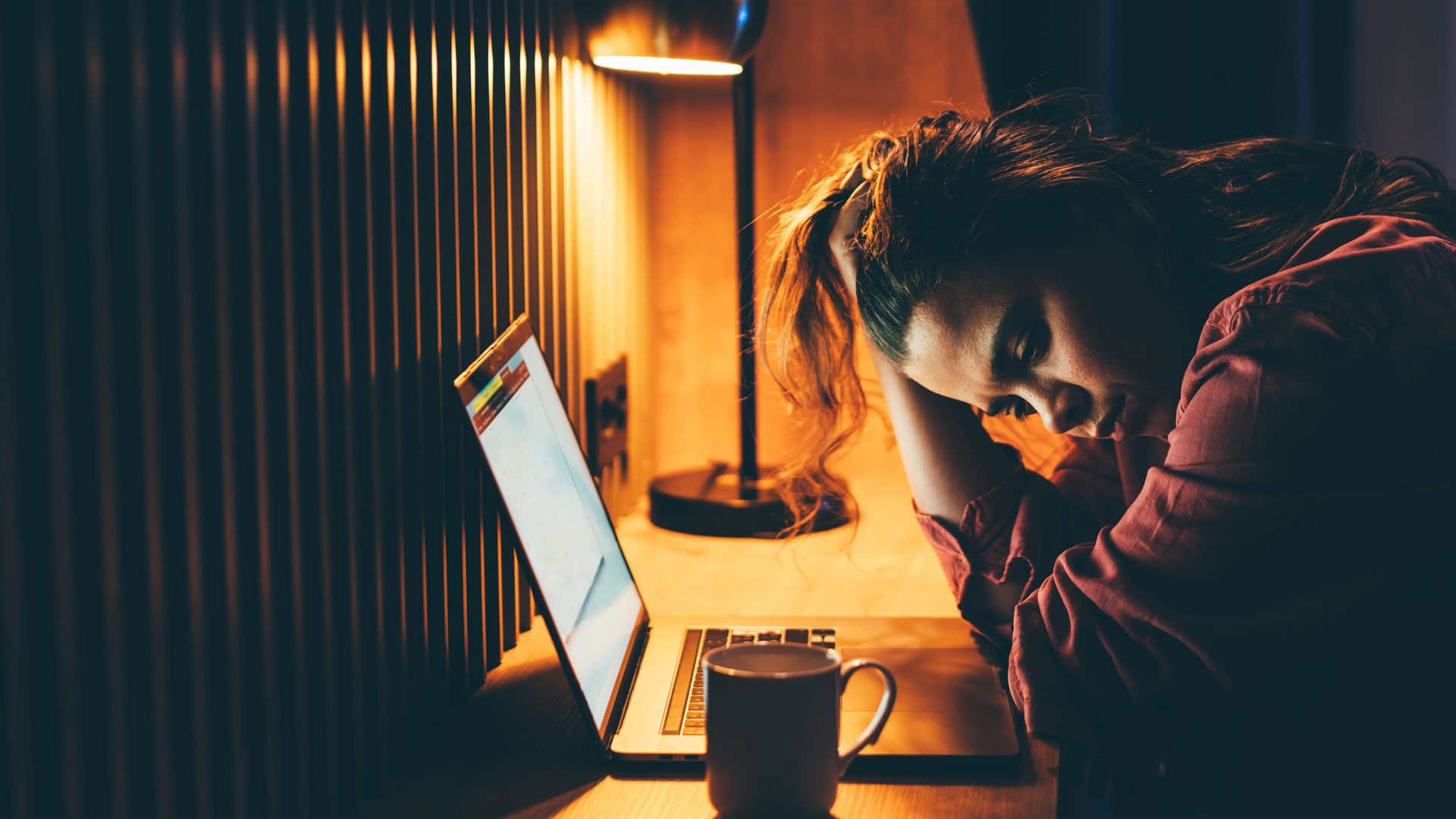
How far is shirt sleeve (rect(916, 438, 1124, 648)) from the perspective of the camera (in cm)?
102

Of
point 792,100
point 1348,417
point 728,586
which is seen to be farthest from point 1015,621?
point 792,100

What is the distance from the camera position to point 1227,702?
711 mm

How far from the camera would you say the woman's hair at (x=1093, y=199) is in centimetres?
84

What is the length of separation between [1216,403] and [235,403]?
59 centimetres

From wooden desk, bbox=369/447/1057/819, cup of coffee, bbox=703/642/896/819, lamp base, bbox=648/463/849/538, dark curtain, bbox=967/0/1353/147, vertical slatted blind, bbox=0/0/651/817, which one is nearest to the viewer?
vertical slatted blind, bbox=0/0/651/817

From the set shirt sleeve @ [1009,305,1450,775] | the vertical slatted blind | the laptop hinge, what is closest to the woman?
shirt sleeve @ [1009,305,1450,775]

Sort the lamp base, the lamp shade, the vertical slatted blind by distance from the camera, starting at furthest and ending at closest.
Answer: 1. the lamp base
2. the lamp shade
3. the vertical slatted blind

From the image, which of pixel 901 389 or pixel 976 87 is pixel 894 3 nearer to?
pixel 976 87

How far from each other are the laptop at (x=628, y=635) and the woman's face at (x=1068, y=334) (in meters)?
0.24

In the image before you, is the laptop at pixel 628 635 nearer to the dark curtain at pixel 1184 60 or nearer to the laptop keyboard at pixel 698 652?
the laptop keyboard at pixel 698 652

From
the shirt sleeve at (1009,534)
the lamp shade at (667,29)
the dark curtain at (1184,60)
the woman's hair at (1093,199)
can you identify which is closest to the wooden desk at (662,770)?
the shirt sleeve at (1009,534)

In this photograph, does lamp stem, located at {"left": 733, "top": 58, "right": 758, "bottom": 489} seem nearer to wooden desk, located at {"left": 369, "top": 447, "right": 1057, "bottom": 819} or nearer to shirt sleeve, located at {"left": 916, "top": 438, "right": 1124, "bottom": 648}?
wooden desk, located at {"left": 369, "top": 447, "right": 1057, "bottom": 819}

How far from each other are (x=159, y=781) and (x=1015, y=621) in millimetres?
546

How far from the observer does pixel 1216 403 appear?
0.69 meters
